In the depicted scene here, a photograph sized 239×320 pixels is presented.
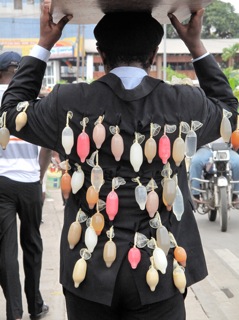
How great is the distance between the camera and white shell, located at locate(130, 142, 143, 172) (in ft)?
7.13

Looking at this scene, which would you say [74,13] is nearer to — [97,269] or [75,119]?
[75,119]

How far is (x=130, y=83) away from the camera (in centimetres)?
228

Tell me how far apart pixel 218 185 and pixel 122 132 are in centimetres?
604

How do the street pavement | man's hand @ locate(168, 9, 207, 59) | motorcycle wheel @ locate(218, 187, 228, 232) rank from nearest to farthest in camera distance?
man's hand @ locate(168, 9, 207, 59)
the street pavement
motorcycle wheel @ locate(218, 187, 228, 232)

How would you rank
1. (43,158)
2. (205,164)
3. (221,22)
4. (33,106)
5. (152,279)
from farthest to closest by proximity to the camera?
1. (221,22)
2. (205,164)
3. (43,158)
4. (33,106)
5. (152,279)

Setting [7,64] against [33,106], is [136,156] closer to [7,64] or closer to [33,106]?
[33,106]

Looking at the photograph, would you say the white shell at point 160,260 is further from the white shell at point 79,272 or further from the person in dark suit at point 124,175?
the white shell at point 79,272

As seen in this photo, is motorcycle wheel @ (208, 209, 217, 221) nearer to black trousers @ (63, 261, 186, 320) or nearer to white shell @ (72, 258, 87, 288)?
black trousers @ (63, 261, 186, 320)

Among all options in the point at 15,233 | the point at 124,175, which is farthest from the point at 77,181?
the point at 15,233

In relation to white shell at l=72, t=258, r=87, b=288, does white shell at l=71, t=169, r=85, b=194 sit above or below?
above

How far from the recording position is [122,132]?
87.4 inches

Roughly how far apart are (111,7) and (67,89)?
0.34 m

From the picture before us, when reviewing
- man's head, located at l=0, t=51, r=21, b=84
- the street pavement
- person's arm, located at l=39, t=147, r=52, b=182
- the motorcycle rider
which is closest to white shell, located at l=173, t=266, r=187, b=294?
person's arm, located at l=39, t=147, r=52, b=182

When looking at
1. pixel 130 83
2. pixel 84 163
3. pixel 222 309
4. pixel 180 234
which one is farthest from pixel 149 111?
pixel 222 309
